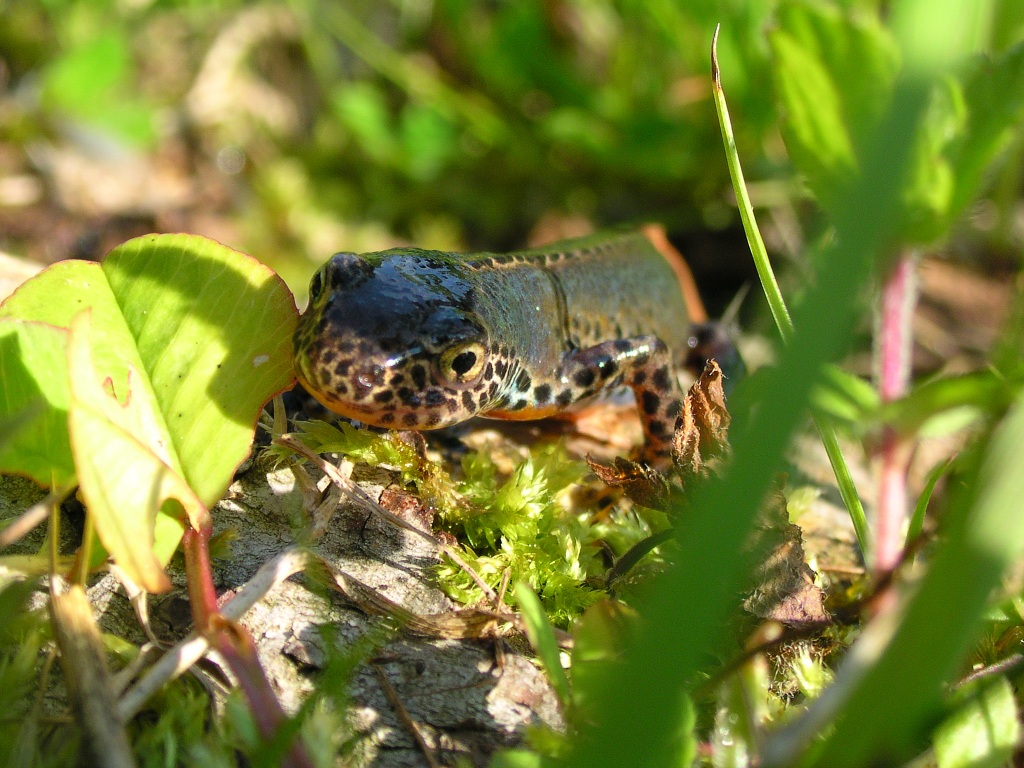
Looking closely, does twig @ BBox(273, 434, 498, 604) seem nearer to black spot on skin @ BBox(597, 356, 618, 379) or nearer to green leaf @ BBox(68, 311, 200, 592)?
green leaf @ BBox(68, 311, 200, 592)

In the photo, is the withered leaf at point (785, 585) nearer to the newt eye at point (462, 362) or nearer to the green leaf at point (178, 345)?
the newt eye at point (462, 362)

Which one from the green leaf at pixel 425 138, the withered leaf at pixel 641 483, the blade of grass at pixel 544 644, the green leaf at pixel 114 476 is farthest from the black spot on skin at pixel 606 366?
the green leaf at pixel 425 138

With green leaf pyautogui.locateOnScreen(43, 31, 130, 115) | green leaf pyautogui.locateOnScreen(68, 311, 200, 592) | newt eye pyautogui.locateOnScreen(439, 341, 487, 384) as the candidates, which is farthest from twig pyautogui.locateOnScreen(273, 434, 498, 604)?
green leaf pyautogui.locateOnScreen(43, 31, 130, 115)

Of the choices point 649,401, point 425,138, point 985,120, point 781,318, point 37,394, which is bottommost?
point 649,401

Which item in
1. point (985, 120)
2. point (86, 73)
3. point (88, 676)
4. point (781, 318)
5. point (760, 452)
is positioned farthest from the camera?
point (86, 73)

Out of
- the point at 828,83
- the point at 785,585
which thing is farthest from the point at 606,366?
the point at 828,83

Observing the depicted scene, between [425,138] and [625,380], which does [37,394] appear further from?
[425,138]

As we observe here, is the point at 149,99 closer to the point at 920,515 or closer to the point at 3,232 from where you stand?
the point at 3,232

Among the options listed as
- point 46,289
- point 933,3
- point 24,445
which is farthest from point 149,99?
point 933,3
